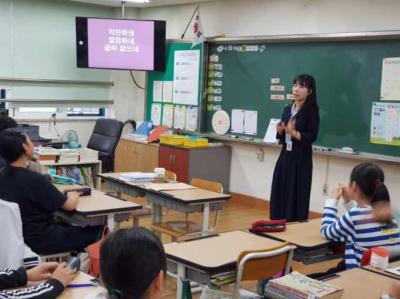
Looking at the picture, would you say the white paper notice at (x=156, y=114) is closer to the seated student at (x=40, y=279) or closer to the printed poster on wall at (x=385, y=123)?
the printed poster on wall at (x=385, y=123)

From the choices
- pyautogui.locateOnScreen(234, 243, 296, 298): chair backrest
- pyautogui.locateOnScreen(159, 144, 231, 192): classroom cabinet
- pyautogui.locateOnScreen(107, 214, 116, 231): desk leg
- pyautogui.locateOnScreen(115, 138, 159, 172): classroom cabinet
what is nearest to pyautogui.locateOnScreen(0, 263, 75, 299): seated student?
pyautogui.locateOnScreen(234, 243, 296, 298): chair backrest

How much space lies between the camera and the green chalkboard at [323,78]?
573 centimetres

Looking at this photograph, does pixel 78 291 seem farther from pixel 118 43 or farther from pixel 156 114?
pixel 156 114

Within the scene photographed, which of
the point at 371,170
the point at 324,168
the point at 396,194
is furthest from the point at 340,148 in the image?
the point at 371,170

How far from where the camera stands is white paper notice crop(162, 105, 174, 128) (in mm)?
8062

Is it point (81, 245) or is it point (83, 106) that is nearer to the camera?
point (81, 245)

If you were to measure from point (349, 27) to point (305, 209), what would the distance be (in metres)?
2.32

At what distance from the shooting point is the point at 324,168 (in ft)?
20.7

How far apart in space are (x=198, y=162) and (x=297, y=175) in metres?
2.64

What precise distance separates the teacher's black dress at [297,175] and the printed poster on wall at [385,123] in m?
1.30

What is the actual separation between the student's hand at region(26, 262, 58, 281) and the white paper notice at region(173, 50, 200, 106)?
5.48 meters

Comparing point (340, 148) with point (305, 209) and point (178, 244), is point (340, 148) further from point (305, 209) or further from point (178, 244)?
point (178, 244)

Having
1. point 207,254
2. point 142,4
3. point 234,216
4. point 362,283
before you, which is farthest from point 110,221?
point 142,4

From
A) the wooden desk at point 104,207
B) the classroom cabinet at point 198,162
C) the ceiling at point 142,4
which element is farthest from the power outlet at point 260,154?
the wooden desk at point 104,207
